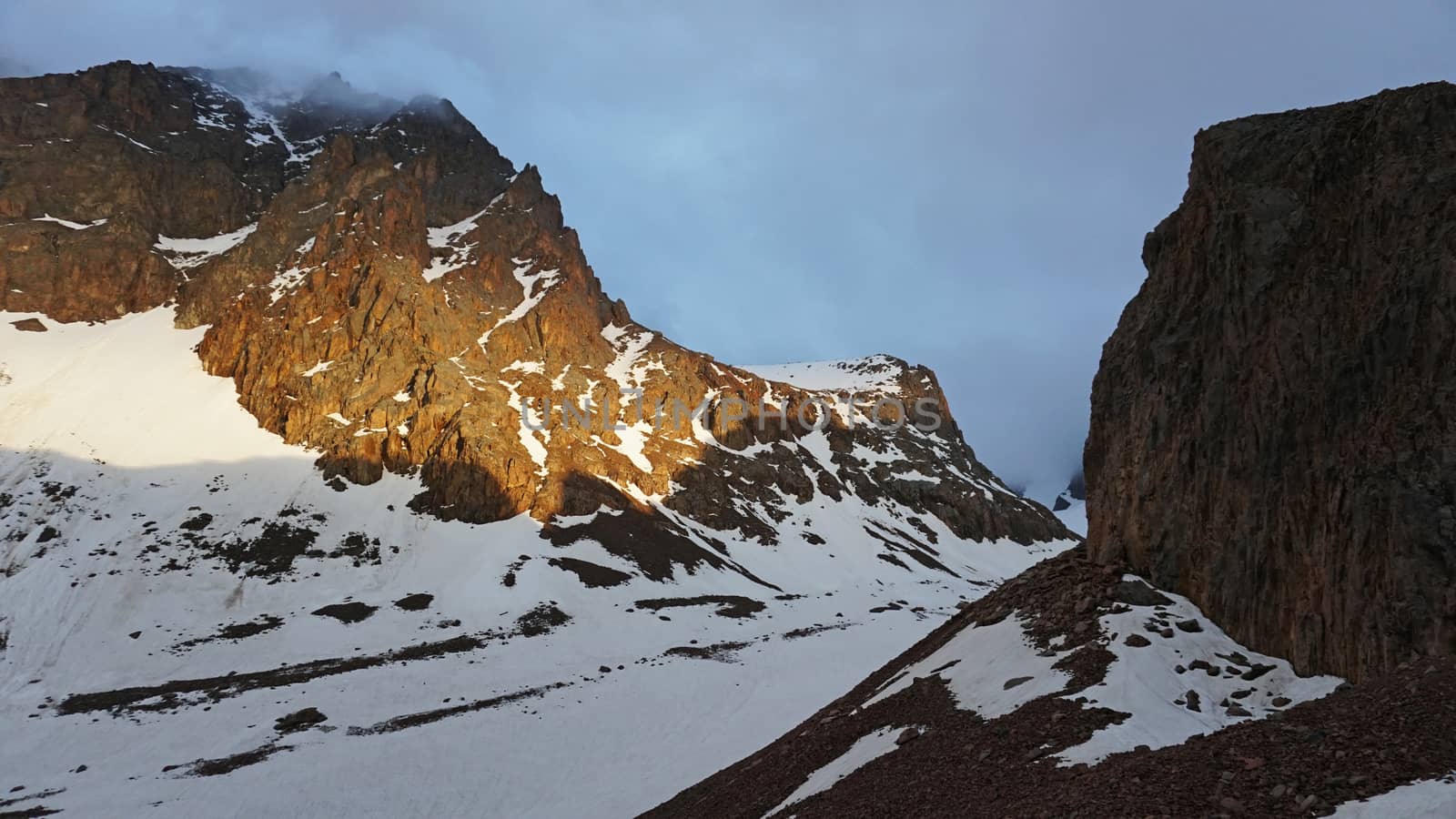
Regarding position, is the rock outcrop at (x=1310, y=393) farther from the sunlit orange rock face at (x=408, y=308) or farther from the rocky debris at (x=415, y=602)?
the sunlit orange rock face at (x=408, y=308)

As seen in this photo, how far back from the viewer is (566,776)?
29594 millimetres

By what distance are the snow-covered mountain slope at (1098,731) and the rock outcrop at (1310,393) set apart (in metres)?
1.31

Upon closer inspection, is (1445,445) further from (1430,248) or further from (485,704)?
Result: (485,704)

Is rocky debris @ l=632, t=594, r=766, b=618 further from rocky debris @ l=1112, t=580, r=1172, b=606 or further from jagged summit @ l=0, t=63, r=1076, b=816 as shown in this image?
rocky debris @ l=1112, t=580, r=1172, b=606

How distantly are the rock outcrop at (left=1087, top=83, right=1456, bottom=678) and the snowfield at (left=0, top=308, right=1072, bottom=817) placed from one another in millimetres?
19426

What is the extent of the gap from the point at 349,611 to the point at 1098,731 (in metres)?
61.3

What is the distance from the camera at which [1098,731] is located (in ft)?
42.2

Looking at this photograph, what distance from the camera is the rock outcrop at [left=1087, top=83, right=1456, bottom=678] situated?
1316 cm

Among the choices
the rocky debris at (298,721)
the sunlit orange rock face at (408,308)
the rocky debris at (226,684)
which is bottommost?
the rocky debris at (298,721)

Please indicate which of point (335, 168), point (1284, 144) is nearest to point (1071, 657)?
point (1284, 144)

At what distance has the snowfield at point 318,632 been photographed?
30.0 m

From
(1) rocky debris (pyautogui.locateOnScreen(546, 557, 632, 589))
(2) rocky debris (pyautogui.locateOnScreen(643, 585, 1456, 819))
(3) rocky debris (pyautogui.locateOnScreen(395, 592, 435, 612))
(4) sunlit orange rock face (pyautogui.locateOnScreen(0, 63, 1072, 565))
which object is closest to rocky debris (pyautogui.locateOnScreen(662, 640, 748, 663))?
(1) rocky debris (pyautogui.locateOnScreen(546, 557, 632, 589))

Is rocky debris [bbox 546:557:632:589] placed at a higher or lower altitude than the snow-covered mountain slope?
higher

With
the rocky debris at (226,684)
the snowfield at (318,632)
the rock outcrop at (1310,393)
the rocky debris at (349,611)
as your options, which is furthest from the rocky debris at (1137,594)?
the rocky debris at (349,611)
